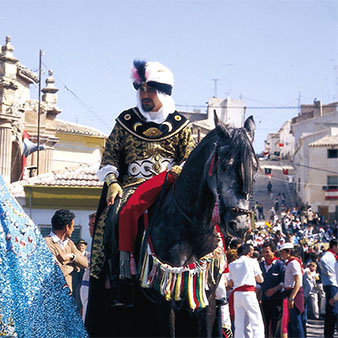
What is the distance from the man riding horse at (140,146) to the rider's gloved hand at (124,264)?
34 centimetres

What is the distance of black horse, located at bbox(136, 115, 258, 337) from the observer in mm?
5508

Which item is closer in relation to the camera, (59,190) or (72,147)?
(59,190)

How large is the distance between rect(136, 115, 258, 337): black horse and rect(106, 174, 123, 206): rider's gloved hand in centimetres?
41

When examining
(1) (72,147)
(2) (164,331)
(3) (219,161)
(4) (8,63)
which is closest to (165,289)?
(2) (164,331)

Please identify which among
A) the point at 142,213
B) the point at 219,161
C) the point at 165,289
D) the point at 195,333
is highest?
the point at 219,161

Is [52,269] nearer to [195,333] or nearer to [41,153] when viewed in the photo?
[195,333]

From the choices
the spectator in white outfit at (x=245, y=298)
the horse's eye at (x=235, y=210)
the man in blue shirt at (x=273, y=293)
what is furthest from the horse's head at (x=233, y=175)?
the man in blue shirt at (x=273, y=293)

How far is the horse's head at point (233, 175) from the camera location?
524cm

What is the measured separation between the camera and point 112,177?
6.49 meters

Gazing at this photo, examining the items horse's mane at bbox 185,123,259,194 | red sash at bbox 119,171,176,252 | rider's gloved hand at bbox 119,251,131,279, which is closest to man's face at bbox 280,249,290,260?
red sash at bbox 119,171,176,252

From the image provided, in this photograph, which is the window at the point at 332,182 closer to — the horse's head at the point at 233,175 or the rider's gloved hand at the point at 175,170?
the rider's gloved hand at the point at 175,170

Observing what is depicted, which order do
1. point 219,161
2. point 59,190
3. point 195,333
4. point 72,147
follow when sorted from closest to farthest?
point 219,161 → point 195,333 → point 59,190 → point 72,147

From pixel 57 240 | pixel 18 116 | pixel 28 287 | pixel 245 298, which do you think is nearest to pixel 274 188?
pixel 18 116

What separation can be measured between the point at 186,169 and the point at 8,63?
902 inches
